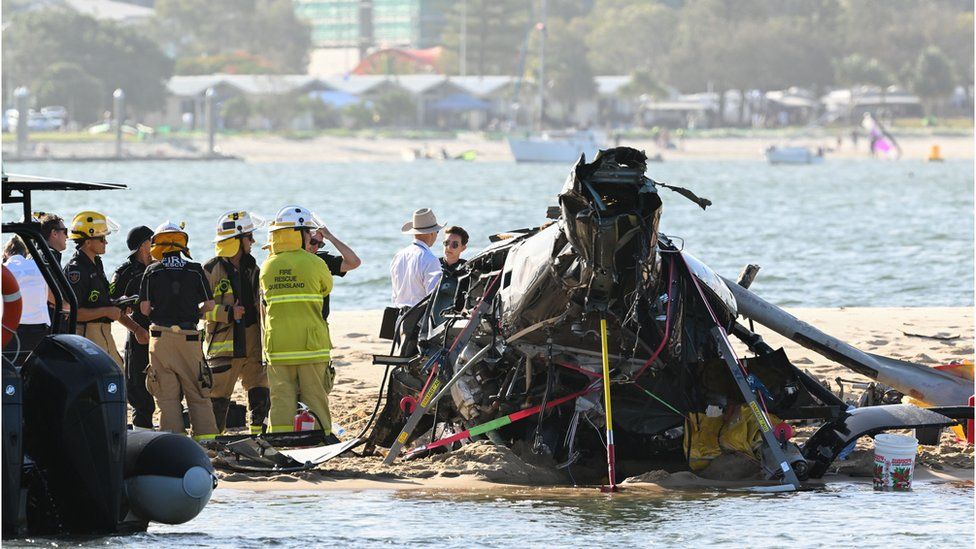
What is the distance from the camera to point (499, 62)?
164250 mm

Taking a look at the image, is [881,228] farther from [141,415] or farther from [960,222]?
[141,415]

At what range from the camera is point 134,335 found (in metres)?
13.6

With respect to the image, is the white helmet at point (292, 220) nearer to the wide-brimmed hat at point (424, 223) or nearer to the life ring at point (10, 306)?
the wide-brimmed hat at point (424, 223)

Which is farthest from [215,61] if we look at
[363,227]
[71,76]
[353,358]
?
[353,358]

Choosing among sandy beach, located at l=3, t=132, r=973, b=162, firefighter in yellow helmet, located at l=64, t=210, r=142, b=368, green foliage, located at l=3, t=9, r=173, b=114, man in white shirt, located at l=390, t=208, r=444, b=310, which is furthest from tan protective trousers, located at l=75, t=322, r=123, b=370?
green foliage, located at l=3, t=9, r=173, b=114

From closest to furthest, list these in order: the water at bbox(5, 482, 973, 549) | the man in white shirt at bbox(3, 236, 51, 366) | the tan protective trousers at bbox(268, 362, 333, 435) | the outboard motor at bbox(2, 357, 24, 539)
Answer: the outboard motor at bbox(2, 357, 24, 539) → the water at bbox(5, 482, 973, 549) → the man in white shirt at bbox(3, 236, 51, 366) → the tan protective trousers at bbox(268, 362, 333, 435)

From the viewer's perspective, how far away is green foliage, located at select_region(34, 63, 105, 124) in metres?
132

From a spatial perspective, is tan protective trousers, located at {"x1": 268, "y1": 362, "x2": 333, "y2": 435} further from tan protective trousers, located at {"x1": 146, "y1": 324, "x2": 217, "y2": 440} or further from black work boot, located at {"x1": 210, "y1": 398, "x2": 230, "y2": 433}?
black work boot, located at {"x1": 210, "y1": 398, "x2": 230, "y2": 433}

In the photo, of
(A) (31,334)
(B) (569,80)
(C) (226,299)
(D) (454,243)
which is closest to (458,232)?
(D) (454,243)

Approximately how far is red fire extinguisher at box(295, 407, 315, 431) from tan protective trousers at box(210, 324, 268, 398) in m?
0.66

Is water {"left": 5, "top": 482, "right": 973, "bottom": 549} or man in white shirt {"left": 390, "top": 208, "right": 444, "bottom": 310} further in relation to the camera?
man in white shirt {"left": 390, "top": 208, "right": 444, "bottom": 310}

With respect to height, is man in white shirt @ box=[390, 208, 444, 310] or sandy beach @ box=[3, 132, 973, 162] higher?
man in white shirt @ box=[390, 208, 444, 310]

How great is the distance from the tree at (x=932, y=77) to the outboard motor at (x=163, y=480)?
141680 millimetres

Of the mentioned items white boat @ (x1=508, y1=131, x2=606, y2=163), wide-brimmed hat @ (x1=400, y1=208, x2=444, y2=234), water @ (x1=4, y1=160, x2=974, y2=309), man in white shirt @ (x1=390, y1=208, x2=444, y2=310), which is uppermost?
wide-brimmed hat @ (x1=400, y1=208, x2=444, y2=234)
